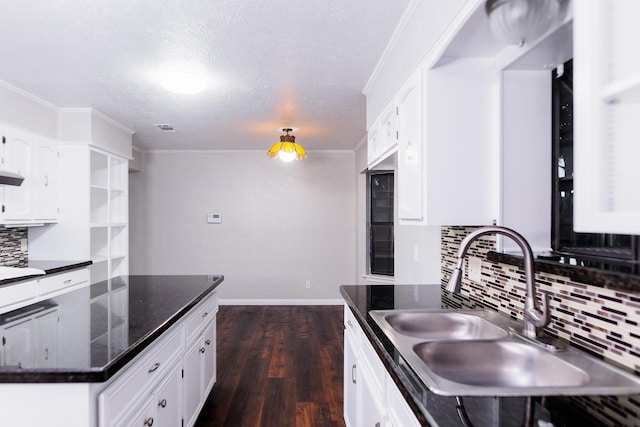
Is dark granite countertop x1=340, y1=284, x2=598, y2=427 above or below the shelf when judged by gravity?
below

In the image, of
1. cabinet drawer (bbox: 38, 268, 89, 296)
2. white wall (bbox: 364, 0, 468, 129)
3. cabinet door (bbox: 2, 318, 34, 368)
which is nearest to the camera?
cabinet door (bbox: 2, 318, 34, 368)

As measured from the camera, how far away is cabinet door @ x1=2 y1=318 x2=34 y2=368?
1095 mm

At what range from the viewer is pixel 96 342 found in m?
1.24

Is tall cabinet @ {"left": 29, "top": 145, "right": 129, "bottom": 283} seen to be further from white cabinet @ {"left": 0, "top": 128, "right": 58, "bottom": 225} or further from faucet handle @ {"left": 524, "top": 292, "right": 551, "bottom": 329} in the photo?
faucet handle @ {"left": 524, "top": 292, "right": 551, "bottom": 329}

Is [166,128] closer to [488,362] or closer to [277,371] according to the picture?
[277,371]

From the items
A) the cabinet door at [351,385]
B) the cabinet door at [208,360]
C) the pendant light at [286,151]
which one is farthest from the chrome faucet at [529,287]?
the pendant light at [286,151]

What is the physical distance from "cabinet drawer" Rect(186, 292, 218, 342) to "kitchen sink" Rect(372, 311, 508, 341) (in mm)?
1137

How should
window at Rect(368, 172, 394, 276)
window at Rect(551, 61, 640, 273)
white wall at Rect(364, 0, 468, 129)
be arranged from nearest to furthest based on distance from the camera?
1. window at Rect(551, 61, 640, 273)
2. white wall at Rect(364, 0, 468, 129)
3. window at Rect(368, 172, 394, 276)

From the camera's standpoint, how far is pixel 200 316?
2.25 meters

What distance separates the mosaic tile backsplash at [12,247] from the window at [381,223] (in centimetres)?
401

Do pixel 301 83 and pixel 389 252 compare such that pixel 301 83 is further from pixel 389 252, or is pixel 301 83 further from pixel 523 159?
pixel 389 252

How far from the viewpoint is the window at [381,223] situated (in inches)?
197

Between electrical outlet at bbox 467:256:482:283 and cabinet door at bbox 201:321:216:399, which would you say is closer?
electrical outlet at bbox 467:256:482:283

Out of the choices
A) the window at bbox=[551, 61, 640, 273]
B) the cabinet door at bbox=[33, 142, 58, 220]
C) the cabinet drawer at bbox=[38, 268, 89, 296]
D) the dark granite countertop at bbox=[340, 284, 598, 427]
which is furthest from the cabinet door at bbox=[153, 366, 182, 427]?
the cabinet door at bbox=[33, 142, 58, 220]
